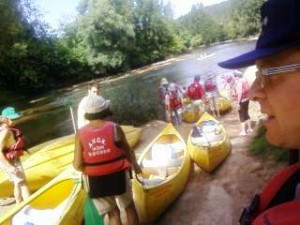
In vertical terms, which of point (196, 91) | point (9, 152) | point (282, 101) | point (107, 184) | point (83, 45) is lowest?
point (196, 91)

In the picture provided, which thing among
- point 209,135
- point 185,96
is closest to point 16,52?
point 185,96

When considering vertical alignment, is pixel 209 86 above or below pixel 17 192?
above

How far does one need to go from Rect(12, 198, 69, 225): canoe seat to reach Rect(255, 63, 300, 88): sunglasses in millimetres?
4449

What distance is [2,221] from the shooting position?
4.82 m

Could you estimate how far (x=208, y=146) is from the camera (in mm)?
7523

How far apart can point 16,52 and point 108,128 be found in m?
33.3

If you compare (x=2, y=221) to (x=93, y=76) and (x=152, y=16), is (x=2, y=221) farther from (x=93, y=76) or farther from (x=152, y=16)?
(x=152, y=16)

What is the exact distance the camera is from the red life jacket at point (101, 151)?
4.08 meters

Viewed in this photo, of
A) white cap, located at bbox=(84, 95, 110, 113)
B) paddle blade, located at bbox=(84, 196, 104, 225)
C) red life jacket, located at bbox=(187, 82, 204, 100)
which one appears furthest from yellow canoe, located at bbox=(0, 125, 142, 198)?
red life jacket, located at bbox=(187, 82, 204, 100)

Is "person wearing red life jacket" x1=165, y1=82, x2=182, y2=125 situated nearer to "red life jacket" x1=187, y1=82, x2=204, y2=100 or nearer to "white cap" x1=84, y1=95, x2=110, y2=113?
"red life jacket" x1=187, y1=82, x2=204, y2=100

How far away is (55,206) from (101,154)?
2033 mm

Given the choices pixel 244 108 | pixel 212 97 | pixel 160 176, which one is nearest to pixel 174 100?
pixel 212 97

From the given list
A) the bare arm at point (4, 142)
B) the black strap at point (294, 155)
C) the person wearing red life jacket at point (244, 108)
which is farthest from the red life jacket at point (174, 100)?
the black strap at point (294, 155)

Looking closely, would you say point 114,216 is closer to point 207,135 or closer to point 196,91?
point 207,135
